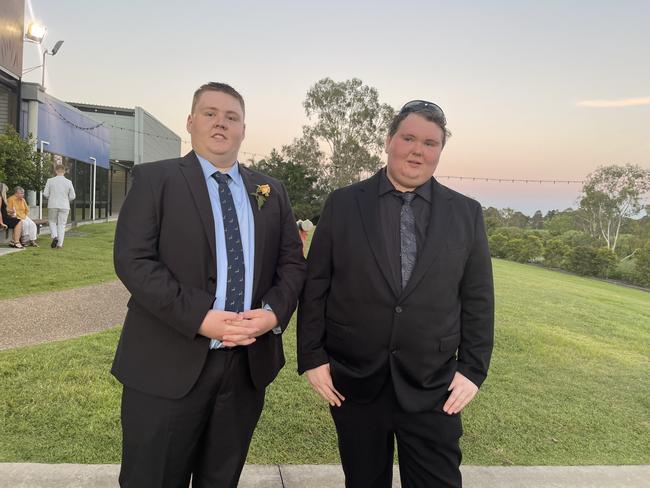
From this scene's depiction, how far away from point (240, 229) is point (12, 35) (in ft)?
45.4

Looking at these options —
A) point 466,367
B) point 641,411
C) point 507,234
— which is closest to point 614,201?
point 507,234

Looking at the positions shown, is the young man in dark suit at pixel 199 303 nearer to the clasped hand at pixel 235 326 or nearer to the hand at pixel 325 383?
the clasped hand at pixel 235 326

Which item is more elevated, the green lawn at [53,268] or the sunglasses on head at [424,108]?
the sunglasses on head at [424,108]

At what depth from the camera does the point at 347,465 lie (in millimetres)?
2104

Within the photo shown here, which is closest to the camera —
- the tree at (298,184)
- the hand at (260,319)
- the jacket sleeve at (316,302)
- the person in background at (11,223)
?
the hand at (260,319)

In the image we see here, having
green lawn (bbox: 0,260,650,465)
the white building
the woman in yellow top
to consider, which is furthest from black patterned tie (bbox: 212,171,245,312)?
the white building

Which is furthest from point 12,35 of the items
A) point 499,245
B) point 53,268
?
point 499,245

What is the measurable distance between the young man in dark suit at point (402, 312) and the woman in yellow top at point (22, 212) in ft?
34.9

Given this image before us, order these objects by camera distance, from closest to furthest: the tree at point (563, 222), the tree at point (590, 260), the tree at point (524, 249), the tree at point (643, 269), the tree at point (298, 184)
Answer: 1. the tree at point (590, 260)
2. the tree at point (643, 269)
3. the tree at point (524, 249)
4. the tree at point (298, 184)
5. the tree at point (563, 222)

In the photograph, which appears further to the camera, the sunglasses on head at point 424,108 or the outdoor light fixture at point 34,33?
the outdoor light fixture at point 34,33

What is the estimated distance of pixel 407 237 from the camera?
1.99 metres

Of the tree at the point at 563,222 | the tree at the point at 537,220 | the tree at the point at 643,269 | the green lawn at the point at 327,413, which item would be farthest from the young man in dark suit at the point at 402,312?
the tree at the point at 537,220

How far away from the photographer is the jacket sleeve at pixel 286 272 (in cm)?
197

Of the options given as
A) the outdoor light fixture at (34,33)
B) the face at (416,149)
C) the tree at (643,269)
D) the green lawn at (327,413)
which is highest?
the outdoor light fixture at (34,33)
